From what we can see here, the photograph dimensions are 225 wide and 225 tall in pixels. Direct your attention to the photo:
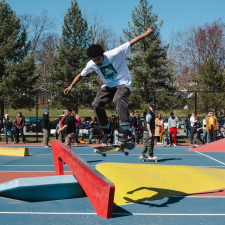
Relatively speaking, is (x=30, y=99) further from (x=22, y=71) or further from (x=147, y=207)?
(x=147, y=207)

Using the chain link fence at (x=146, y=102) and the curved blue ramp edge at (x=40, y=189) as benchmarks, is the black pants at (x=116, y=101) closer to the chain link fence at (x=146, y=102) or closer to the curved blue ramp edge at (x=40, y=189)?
the curved blue ramp edge at (x=40, y=189)

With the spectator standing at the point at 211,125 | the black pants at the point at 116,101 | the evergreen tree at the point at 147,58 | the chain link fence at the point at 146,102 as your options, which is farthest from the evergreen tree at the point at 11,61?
the black pants at the point at 116,101

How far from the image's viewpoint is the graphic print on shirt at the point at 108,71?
15.4 feet

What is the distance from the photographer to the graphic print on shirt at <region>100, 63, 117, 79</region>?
4707 millimetres

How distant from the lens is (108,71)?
15.6 ft

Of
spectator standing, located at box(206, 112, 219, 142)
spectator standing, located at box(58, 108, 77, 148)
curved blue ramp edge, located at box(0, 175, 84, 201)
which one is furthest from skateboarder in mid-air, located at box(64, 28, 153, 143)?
spectator standing, located at box(206, 112, 219, 142)

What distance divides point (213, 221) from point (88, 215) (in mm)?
2096

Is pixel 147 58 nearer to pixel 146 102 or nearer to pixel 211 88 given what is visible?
pixel 146 102

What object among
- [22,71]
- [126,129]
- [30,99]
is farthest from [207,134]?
[22,71]

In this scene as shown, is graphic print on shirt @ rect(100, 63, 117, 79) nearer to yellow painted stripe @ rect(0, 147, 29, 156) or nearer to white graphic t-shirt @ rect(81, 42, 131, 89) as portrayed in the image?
white graphic t-shirt @ rect(81, 42, 131, 89)

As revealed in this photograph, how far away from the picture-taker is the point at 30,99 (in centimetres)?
2178

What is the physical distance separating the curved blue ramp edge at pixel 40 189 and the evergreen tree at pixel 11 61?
19.4 meters

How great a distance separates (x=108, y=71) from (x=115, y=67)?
0.15m

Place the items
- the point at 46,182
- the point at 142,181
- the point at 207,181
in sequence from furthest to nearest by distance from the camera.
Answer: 1. the point at 207,181
2. the point at 142,181
3. the point at 46,182
